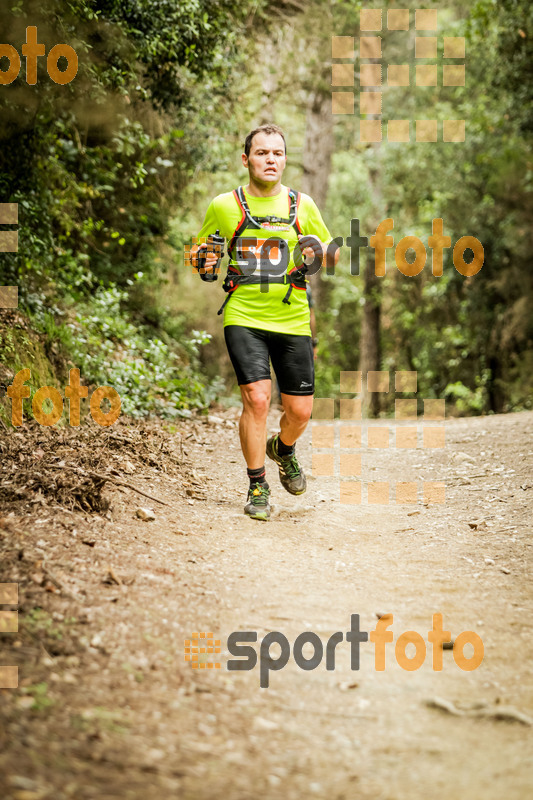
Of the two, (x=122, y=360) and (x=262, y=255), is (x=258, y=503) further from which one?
(x=122, y=360)

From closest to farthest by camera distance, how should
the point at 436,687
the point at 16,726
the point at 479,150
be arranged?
the point at 16,726 → the point at 436,687 → the point at 479,150

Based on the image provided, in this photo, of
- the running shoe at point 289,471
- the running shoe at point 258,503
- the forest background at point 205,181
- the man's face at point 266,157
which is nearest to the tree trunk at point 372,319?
the forest background at point 205,181

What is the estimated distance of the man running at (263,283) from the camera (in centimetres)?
516

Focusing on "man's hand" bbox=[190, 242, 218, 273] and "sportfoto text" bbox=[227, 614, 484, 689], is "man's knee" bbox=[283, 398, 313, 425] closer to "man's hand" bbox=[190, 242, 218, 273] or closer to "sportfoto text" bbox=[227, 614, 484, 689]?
"man's hand" bbox=[190, 242, 218, 273]

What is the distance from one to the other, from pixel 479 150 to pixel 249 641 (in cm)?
1831

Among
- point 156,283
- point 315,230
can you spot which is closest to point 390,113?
point 156,283

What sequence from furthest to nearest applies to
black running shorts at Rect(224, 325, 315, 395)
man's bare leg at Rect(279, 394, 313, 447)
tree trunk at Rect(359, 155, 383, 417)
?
1. tree trunk at Rect(359, 155, 383, 417)
2. man's bare leg at Rect(279, 394, 313, 447)
3. black running shorts at Rect(224, 325, 315, 395)

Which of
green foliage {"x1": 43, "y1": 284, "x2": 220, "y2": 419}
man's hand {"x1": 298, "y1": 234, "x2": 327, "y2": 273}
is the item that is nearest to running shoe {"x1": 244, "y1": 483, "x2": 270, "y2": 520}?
man's hand {"x1": 298, "y1": 234, "x2": 327, "y2": 273}

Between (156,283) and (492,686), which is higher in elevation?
(156,283)

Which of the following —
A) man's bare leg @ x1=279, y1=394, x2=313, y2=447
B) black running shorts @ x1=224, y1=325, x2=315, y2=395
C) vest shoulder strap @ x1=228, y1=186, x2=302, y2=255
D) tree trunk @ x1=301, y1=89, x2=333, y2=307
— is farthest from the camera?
tree trunk @ x1=301, y1=89, x2=333, y2=307

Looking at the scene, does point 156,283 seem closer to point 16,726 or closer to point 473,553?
point 473,553

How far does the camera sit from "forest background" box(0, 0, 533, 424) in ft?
25.6

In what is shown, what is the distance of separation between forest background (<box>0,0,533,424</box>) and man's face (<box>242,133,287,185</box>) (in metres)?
2.78

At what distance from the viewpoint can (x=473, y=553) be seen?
4918 millimetres
